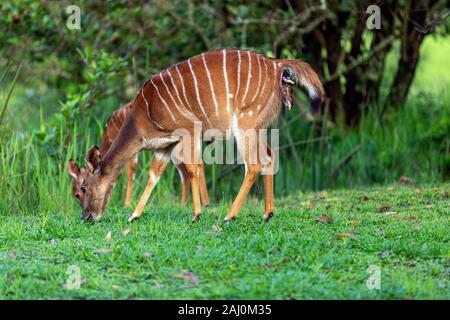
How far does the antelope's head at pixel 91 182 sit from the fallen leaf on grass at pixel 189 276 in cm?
225

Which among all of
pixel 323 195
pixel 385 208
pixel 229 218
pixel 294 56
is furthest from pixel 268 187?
pixel 294 56

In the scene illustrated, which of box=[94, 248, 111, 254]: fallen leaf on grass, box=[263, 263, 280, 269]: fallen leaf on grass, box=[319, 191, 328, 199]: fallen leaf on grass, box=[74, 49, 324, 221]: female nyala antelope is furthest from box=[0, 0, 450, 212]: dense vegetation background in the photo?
box=[263, 263, 280, 269]: fallen leaf on grass

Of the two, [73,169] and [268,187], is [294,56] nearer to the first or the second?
[268,187]

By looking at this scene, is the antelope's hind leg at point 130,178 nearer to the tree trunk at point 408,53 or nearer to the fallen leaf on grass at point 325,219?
the fallen leaf on grass at point 325,219

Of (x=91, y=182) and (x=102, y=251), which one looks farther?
(x=91, y=182)

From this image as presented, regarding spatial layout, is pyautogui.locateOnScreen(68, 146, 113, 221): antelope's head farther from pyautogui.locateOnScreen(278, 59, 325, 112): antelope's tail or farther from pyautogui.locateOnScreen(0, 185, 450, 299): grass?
pyautogui.locateOnScreen(278, 59, 325, 112): antelope's tail

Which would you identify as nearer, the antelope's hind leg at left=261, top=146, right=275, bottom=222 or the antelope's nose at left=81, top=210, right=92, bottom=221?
the antelope's hind leg at left=261, top=146, right=275, bottom=222

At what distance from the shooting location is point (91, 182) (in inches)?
310

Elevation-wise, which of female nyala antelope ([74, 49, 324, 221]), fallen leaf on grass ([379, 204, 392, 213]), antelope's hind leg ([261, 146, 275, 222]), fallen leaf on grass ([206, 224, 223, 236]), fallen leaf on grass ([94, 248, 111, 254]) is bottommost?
fallen leaf on grass ([379, 204, 392, 213])

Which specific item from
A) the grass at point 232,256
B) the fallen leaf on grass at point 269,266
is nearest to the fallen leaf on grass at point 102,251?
the grass at point 232,256

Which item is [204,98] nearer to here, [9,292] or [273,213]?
[273,213]

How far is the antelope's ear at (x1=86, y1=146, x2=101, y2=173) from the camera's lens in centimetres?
787

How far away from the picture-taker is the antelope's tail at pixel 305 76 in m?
7.40

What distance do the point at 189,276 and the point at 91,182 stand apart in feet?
8.22
